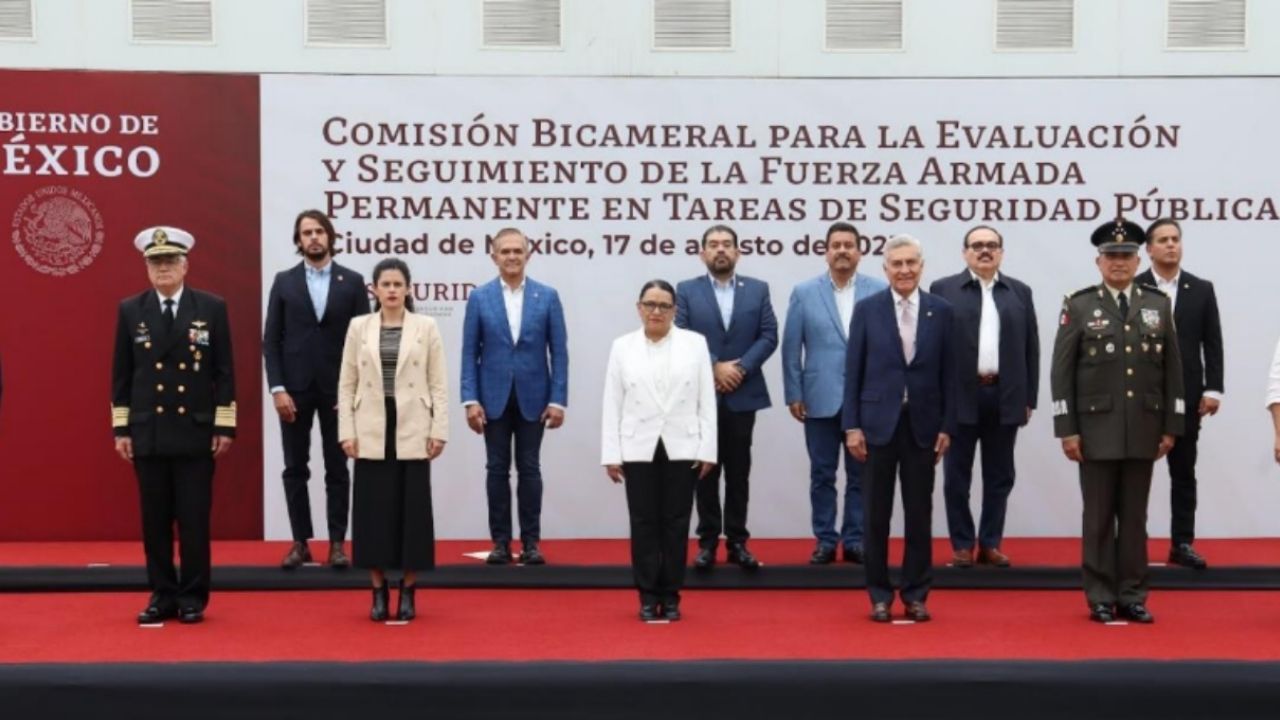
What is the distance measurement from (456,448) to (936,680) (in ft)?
12.7

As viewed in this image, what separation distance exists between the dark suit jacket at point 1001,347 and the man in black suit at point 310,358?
8.82 ft

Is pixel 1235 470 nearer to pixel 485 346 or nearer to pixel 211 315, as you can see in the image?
pixel 485 346

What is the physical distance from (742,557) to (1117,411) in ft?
6.17

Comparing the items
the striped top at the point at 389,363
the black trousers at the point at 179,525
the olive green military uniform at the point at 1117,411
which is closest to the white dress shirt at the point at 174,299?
the black trousers at the point at 179,525

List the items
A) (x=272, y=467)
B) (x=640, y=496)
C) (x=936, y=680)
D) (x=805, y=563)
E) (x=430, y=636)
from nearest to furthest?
(x=936, y=680)
(x=430, y=636)
(x=640, y=496)
(x=805, y=563)
(x=272, y=467)

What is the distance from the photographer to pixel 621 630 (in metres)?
6.20

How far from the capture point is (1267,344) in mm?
8547

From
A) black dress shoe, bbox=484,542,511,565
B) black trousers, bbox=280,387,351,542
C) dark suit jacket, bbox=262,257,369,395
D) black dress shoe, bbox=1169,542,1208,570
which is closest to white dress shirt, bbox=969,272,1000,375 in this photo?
black dress shoe, bbox=1169,542,1208,570

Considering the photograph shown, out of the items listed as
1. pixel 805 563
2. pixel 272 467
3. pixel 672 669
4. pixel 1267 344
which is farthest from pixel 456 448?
pixel 1267 344

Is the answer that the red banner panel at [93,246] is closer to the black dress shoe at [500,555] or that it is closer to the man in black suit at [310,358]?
the man in black suit at [310,358]

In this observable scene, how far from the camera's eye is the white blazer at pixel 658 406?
21.4 ft

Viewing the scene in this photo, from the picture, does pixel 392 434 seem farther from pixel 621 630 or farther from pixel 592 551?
pixel 592 551

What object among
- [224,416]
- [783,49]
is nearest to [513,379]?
[224,416]

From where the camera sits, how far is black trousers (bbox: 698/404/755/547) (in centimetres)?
751
